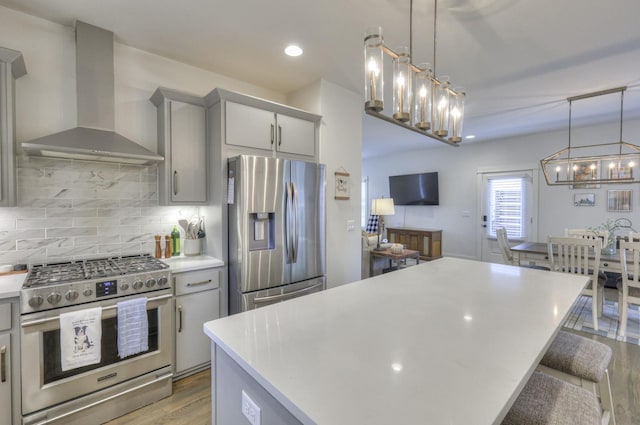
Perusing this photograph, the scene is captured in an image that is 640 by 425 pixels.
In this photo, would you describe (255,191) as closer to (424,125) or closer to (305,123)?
(305,123)

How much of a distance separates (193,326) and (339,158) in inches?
86.7

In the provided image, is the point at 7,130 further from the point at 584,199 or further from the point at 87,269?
the point at 584,199

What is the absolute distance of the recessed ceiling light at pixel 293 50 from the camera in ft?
8.22

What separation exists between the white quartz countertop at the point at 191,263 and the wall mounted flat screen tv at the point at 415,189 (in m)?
5.67

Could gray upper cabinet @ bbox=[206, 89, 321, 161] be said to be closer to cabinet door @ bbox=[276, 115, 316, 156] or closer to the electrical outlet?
cabinet door @ bbox=[276, 115, 316, 156]

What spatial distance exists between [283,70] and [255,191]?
134 cm

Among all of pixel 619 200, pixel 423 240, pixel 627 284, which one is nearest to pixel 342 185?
pixel 627 284

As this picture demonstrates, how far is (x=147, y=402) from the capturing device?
2.07m

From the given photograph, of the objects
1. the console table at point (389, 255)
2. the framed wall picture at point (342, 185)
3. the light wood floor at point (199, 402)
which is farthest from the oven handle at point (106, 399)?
the console table at point (389, 255)

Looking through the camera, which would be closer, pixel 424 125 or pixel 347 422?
pixel 347 422

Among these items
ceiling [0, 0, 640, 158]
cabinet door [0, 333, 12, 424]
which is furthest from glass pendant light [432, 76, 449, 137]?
cabinet door [0, 333, 12, 424]

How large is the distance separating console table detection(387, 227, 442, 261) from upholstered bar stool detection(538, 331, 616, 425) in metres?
5.07

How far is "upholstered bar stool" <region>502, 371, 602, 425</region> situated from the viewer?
1.04 metres

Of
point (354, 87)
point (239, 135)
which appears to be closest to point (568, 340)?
point (239, 135)
